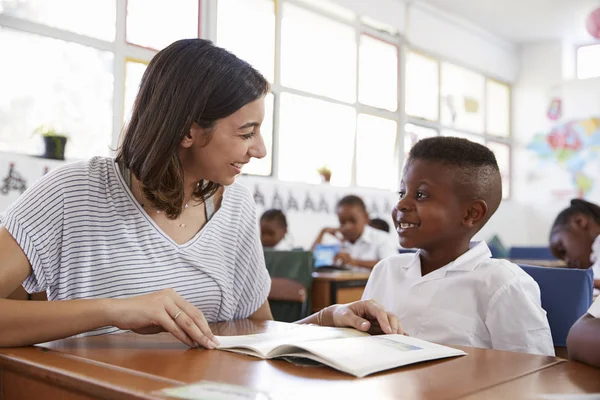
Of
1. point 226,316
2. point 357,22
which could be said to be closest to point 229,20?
point 357,22

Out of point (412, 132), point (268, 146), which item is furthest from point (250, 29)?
point (412, 132)

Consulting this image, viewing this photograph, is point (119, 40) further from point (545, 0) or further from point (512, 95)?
point (512, 95)

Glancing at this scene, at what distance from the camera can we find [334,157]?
6422 millimetres

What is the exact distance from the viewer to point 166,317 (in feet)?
3.33

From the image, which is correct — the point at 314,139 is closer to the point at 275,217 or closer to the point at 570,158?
the point at 275,217

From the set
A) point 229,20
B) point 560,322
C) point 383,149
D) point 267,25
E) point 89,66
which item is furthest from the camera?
point 383,149

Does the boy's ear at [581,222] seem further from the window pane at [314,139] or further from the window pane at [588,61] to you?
the window pane at [588,61]

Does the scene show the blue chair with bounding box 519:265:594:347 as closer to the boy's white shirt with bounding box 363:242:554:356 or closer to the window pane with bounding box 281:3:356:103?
the boy's white shirt with bounding box 363:242:554:356

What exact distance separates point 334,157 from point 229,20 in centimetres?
173

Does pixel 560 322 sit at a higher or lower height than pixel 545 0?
lower

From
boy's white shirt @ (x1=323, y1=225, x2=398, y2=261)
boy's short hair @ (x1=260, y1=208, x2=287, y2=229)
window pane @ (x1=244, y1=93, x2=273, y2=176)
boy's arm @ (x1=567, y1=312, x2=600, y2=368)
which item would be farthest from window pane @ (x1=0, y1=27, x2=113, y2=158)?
boy's arm @ (x1=567, y1=312, x2=600, y2=368)

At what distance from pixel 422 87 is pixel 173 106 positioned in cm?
661

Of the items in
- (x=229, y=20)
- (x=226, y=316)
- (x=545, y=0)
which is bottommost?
(x=226, y=316)

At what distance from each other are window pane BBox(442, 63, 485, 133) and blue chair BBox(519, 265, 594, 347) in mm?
6648
